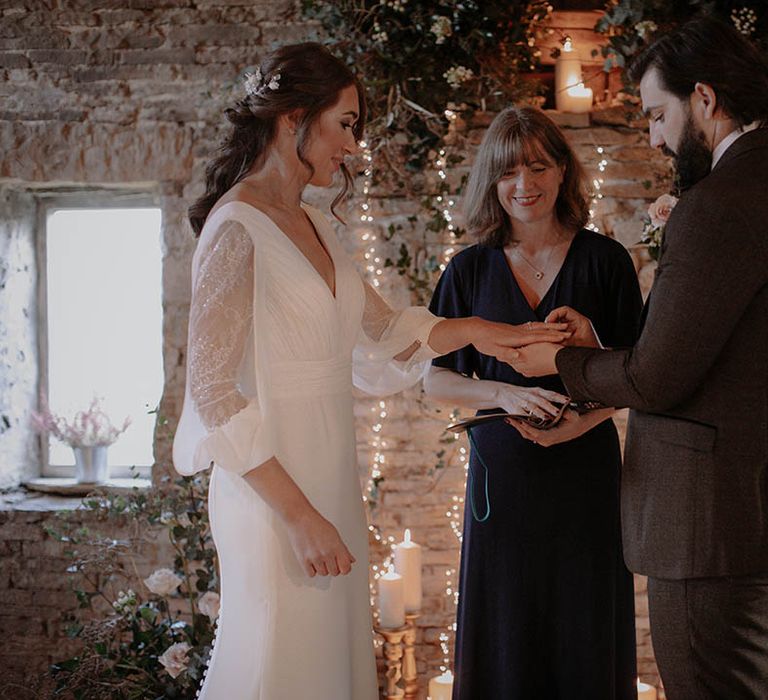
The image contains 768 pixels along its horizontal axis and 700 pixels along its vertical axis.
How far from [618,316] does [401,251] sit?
125cm

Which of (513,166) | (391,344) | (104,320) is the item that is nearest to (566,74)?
(513,166)

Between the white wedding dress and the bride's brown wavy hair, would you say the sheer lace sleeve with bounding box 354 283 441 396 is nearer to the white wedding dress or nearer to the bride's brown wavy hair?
the white wedding dress

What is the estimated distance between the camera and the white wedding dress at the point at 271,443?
172 centimetres

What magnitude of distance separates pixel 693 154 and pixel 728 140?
7cm

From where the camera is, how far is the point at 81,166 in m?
3.53

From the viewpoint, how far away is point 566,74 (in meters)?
3.44

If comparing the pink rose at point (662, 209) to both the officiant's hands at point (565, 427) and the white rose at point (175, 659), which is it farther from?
the white rose at point (175, 659)

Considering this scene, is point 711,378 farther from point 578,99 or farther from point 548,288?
point 578,99

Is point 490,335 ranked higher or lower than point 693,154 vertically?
lower

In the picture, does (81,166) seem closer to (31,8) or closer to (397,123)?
(31,8)

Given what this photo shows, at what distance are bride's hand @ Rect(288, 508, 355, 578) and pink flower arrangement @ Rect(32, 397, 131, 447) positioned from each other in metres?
2.24

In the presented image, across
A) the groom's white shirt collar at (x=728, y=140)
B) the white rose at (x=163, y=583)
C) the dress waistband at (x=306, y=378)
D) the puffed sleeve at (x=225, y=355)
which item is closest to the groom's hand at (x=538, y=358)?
the dress waistband at (x=306, y=378)

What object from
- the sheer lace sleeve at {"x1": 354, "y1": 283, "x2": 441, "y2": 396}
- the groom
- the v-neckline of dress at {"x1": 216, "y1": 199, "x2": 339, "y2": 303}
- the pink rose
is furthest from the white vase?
the groom

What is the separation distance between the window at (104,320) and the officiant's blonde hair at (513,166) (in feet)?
6.22
